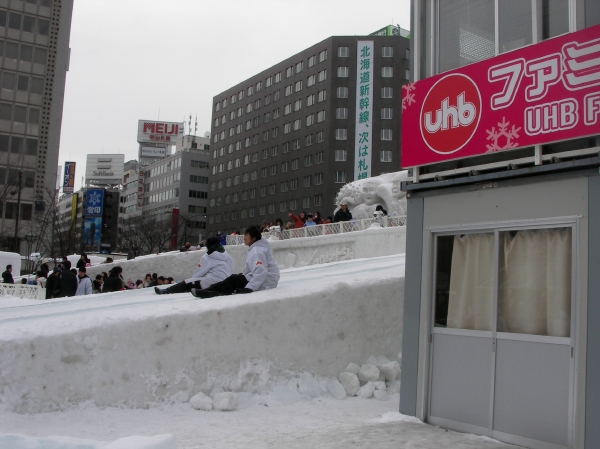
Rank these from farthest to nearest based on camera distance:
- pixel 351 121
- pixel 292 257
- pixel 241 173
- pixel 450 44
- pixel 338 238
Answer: pixel 241 173 → pixel 351 121 → pixel 292 257 → pixel 338 238 → pixel 450 44

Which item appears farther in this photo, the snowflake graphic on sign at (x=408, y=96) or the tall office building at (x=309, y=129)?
the tall office building at (x=309, y=129)

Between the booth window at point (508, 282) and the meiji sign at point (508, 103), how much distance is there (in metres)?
0.99

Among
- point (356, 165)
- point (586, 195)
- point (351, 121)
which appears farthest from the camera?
point (351, 121)

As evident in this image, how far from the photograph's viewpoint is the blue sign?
8231 centimetres

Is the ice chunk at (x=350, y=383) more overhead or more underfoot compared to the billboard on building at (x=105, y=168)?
more underfoot

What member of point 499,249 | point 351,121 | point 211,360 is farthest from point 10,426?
point 351,121

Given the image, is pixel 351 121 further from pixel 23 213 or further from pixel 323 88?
pixel 23 213

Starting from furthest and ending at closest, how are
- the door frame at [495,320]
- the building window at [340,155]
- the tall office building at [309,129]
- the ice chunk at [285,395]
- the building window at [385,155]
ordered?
the building window at [340,155]
the tall office building at [309,129]
the building window at [385,155]
the ice chunk at [285,395]
the door frame at [495,320]

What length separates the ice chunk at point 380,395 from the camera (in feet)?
26.8

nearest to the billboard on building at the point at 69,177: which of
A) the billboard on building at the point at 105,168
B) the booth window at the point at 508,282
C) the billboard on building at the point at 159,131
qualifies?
the billboard on building at the point at 105,168

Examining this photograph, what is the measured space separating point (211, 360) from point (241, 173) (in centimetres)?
8497

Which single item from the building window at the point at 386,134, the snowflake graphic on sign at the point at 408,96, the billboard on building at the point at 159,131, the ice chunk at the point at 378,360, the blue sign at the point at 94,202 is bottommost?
the ice chunk at the point at 378,360

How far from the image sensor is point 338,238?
20.4 meters

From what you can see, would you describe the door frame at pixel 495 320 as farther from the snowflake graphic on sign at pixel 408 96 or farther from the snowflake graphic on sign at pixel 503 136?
the snowflake graphic on sign at pixel 408 96
